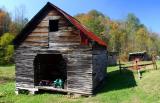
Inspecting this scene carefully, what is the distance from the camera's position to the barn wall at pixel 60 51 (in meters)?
22.3

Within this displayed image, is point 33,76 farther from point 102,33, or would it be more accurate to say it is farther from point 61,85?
point 102,33

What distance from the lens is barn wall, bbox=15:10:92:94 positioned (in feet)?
73.1

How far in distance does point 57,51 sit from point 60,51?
0.28 meters

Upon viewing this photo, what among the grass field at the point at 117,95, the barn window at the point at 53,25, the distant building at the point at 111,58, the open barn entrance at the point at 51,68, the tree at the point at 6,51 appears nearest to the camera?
the grass field at the point at 117,95

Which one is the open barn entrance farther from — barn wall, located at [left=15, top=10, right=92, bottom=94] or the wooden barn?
barn wall, located at [left=15, top=10, right=92, bottom=94]

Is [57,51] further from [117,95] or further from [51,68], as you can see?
[51,68]

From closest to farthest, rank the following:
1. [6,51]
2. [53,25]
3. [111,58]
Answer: [53,25] → [111,58] → [6,51]

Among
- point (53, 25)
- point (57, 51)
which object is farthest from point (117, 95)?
point (53, 25)

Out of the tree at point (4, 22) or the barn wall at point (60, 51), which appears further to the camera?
the tree at point (4, 22)

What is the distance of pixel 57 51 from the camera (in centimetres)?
2333

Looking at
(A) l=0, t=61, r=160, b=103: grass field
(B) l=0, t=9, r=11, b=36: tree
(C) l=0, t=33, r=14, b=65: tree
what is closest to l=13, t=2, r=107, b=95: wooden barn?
(A) l=0, t=61, r=160, b=103: grass field

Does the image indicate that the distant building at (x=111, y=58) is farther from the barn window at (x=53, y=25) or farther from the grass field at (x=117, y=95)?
the barn window at (x=53, y=25)

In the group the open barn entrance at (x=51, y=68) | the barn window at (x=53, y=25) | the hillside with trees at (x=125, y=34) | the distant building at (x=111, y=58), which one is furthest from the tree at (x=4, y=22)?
the barn window at (x=53, y=25)

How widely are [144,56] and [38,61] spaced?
43.0 m
